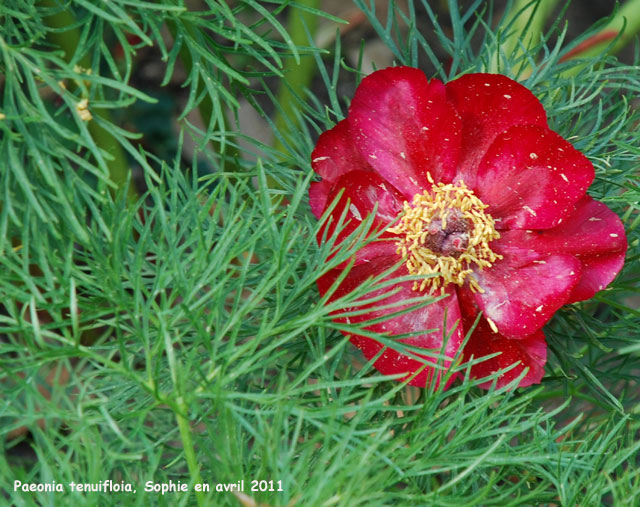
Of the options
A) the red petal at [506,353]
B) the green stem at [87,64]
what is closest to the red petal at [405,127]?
the red petal at [506,353]

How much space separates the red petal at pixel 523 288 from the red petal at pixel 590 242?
0.4 inches

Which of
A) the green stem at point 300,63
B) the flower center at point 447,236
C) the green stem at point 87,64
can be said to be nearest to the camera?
the flower center at point 447,236

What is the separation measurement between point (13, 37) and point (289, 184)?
22cm

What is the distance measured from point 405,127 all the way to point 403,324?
13 cm

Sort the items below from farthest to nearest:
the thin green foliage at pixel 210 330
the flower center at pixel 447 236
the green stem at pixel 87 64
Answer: the green stem at pixel 87 64 → the flower center at pixel 447 236 → the thin green foliage at pixel 210 330

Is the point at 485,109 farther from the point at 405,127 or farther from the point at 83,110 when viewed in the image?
the point at 83,110

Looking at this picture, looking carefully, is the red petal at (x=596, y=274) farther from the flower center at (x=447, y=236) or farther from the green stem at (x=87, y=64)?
the green stem at (x=87, y=64)

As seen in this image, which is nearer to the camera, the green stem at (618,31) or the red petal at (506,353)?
the red petal at (506,353)

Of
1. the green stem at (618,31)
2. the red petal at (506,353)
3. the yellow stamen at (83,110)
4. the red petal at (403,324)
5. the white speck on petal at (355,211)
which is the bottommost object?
the red petal at (506,353)

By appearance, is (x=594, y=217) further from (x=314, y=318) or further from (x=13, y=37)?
(x=13, y=37)

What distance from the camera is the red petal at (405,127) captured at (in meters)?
0.50

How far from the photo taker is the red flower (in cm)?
48

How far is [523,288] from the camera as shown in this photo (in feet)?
1.61

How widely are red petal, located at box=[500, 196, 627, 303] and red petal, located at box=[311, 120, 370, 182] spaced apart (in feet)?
0.42
